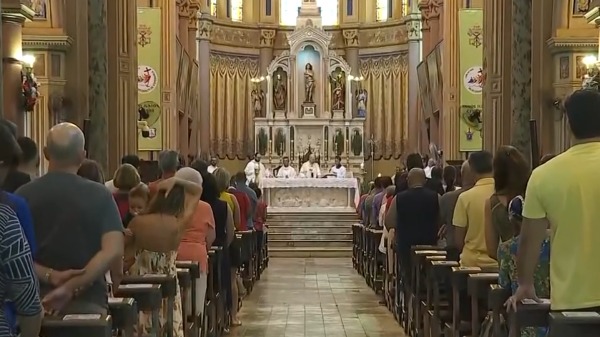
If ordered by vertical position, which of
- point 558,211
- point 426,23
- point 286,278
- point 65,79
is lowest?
point 286,278

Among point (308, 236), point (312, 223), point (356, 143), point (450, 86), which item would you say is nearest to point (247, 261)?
point (308, 236)

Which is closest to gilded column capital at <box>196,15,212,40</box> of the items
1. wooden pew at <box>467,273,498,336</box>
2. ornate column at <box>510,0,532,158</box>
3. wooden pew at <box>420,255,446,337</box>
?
ornate column at <box>510,0,532,158</box>

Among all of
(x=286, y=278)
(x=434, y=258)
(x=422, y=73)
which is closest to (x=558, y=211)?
(x=434, y=258)

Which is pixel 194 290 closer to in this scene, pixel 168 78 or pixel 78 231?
pixel 78 231

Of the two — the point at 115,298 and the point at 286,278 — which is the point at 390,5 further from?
the point at 115,298

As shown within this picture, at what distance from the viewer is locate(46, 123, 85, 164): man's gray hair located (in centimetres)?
539

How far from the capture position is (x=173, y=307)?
7918mm

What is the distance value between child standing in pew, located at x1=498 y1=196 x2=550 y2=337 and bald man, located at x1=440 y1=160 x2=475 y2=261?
7.95 feet

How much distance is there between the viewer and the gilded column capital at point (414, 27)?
3459 centimetres

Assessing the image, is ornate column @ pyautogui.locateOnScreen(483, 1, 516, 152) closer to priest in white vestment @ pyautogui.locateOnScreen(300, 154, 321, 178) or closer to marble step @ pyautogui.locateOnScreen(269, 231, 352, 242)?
marble step @ pyautogui.locateOnScreen(269, 231, 352, 242)

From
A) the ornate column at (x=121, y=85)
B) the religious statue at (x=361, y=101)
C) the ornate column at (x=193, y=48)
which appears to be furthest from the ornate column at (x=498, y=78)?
the religious statue at (x=361, y=101)

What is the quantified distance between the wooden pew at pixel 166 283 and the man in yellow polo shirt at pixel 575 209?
3.13 metres

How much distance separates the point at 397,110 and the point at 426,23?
510 cm

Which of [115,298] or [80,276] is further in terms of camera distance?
[115,298]
